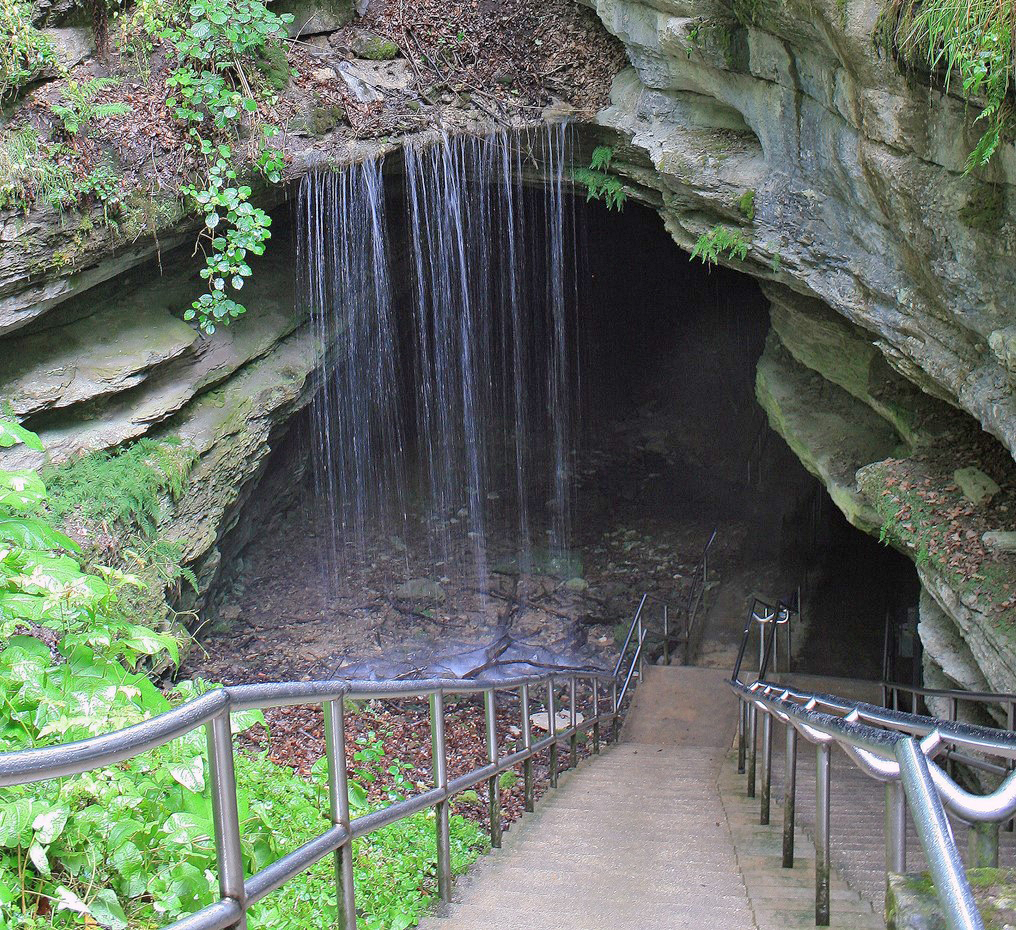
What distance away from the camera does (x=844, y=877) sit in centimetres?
317

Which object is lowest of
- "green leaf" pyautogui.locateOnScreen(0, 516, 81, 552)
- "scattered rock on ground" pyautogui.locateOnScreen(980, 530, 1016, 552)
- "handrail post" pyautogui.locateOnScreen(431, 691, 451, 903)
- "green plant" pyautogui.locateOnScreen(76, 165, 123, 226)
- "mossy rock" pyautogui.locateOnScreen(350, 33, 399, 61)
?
"handrail post" pyautogui.locateOnScreen(431, 691, 451, 903)

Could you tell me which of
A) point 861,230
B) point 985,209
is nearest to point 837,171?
point 861,230

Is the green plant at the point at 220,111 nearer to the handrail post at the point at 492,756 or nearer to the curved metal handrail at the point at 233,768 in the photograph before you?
the handrail post at the point at 492,756

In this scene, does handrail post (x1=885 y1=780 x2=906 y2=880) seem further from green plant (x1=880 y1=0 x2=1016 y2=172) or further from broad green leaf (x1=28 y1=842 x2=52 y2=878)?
green plant (x1=880 y1=0 x2=1016 y2=172)

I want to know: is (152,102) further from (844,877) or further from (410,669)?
(844,877)

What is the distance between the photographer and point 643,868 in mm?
3586

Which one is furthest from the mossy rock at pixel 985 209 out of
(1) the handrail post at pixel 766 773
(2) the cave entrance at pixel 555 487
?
(2) the cave entrance at pixel 555 487

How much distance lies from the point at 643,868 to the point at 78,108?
7546 millimetres

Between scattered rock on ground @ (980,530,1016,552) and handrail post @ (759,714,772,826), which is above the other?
scattered rock on ground @ (980,530,1016,552)

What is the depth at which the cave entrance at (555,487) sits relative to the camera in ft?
35.1

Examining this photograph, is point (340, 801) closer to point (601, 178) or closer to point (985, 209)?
point (985, 209)

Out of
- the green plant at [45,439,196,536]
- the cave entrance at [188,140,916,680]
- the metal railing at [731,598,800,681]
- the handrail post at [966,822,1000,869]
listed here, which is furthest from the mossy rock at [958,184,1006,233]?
Answer: the green plant at [45,439,196,536]

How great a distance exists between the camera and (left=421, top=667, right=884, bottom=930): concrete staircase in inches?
111

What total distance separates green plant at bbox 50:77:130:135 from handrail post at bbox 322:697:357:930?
7.21 meters
